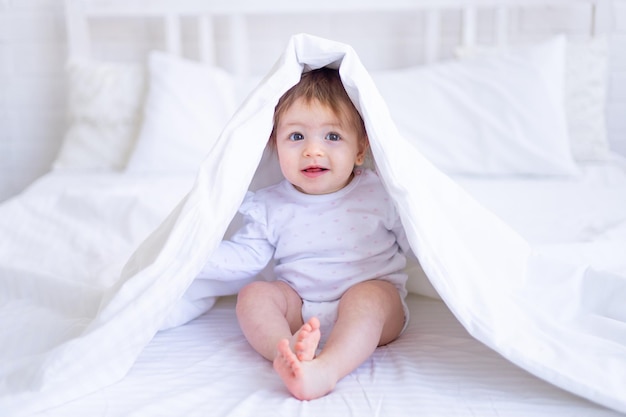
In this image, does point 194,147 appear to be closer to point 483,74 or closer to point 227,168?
point 483,74

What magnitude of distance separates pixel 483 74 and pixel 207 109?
0.81m

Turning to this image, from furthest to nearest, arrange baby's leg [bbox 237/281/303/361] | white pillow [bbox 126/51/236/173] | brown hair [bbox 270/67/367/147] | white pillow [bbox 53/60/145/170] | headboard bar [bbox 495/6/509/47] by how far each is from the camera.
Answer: headboard bar [bbox 495/6/509/47] → white pillow [bbox 53/60/145/170] → white pillow [bbox 126/51/236/173] → brown hair [bbox 270/67/367/147] → baby's leg [bbox 237/281/303/361]

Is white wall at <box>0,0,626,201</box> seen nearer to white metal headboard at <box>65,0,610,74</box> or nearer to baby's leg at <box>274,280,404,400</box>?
white metal headboard at <box>65,0,610,74</box>

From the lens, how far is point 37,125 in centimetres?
259

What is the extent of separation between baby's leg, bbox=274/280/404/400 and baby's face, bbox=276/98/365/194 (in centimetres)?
19

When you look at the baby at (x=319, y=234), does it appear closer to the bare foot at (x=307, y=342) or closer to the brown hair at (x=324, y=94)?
the brown hair at (x=324, y=94)

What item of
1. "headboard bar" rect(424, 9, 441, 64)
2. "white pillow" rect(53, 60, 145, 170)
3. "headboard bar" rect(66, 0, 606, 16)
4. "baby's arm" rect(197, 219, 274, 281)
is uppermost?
"headboard bar" rect(66, 0, 606, 16)

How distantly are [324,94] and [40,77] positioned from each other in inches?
70.8

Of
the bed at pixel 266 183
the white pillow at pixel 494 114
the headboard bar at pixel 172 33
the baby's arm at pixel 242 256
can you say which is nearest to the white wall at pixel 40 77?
the bed at pixel 266 183

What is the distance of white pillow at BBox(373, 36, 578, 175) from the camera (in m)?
1.90

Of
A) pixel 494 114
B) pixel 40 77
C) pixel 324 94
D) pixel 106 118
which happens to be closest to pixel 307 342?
pixel 324 94

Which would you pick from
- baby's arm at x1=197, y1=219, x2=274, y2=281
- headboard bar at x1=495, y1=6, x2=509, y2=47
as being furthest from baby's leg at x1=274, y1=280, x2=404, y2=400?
headboard bar at x1=495, y1=6, x2=509, y2=47

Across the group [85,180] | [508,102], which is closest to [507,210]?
[508,102]

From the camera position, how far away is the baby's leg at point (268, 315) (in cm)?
99
